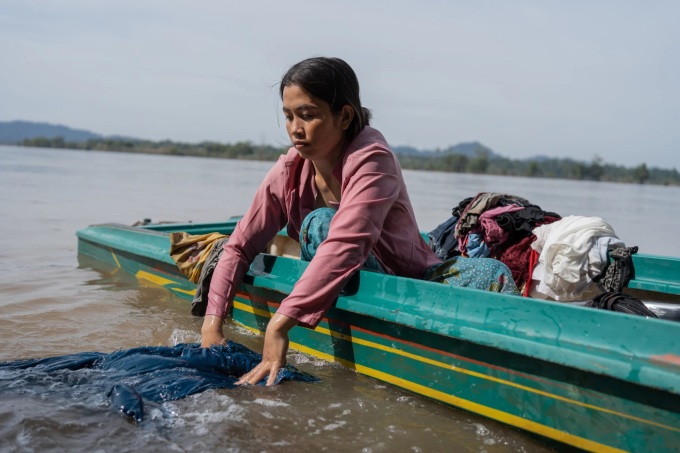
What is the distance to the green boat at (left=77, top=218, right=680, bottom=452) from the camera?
6.31 feet

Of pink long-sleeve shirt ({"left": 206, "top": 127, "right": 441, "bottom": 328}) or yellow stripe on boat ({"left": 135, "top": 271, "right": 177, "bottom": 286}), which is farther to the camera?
yellow stripe on boat ({"left": 135, "top": 271, "right": 177, "bottom": 286})

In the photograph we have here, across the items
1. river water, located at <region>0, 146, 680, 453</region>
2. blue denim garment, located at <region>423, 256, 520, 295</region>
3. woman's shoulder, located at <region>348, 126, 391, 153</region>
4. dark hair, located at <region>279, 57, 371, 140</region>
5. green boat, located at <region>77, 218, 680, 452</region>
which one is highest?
Result: dark hair, located at <region>279, 57, 371, 140</region>

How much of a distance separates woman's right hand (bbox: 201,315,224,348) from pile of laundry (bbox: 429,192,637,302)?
1.56 metres

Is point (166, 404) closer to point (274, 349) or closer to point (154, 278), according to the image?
point (274, 349)

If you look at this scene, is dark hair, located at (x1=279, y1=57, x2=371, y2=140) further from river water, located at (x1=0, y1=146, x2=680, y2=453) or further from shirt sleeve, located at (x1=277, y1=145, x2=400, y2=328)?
river water, located at (x1=0, y1=146, x2=680, y2=453)

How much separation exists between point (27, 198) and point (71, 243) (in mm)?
4815

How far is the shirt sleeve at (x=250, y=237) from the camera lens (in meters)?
3.01

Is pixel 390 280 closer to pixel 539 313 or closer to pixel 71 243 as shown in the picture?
pixel 539 313

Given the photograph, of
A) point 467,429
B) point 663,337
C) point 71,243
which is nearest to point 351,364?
point 467,429

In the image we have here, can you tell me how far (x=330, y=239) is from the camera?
2.58 m

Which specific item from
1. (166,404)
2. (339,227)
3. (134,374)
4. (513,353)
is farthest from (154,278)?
(513,353)

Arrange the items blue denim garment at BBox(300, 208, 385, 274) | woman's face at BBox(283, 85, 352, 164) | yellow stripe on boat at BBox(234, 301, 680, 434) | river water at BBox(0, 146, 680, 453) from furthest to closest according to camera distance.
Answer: blue denim garment at BBox(300, 208, 385, 274)
woman's face at BBox(283, 85, 352, 164)
river water at BBox(0, 146, 680, 453)
yellow stripe on boat at BBox(234, 301, 680, 434)

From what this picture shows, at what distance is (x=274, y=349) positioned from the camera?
253 cm

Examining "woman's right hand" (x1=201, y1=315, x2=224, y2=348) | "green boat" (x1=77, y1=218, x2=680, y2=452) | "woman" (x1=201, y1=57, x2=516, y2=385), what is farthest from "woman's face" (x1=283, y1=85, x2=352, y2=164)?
"woman's right hand" (x1=201, y1=315, x2=224, y2=348)
